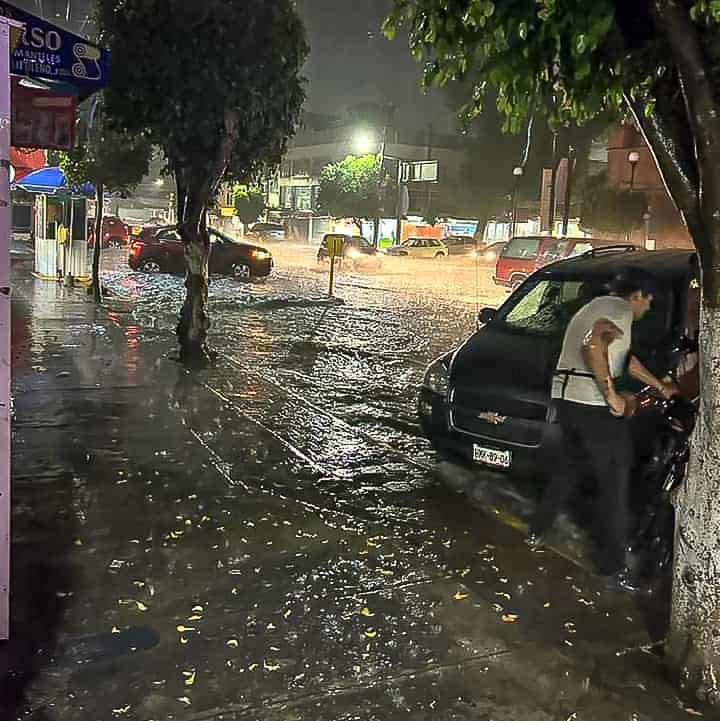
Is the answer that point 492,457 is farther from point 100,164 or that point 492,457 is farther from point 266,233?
point 266,233

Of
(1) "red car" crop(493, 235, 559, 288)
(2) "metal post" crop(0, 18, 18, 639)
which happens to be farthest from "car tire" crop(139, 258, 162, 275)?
(2) "metal post" crop(0, 18, 18, 639)

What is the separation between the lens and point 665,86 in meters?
4.02

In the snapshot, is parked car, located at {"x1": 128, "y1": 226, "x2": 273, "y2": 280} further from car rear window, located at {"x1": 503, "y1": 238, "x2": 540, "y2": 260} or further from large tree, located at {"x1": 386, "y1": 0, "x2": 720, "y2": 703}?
large tree, located at {"x1": 386, "y1": 0, "x2": 720, "y2": 703}

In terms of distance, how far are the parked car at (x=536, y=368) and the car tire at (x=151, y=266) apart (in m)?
21.7

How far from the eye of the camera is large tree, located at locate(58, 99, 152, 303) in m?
17.8

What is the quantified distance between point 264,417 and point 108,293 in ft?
44.1

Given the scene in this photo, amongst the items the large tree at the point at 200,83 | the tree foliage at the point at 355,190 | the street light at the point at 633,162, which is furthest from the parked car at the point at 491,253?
the large tree at the point at 200,83

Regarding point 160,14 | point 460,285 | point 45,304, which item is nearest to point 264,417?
point 160,14

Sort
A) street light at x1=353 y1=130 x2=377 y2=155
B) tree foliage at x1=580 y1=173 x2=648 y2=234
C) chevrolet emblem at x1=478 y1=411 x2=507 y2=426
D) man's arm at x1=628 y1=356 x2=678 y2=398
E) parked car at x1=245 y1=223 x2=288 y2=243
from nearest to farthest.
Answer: man's arm at x1=628 y1=356 x2=678 y2=398 < chevrolet emblem at x1=478 y1=411 x2=507 y2=426 < tree foliage at x1=580 y1=173 x2=648 y2=234 < parked car at x1=245 y1=223 x2=288 y2=243 < street light at x1=353 y1=130 x2=377 y2=155

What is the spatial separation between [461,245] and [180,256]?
2360cm

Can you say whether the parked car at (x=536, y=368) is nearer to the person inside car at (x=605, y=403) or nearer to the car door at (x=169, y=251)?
the person inside car at (x=605, y=403)

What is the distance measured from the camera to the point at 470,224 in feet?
187

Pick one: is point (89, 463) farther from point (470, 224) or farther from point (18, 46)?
point (470, 224)

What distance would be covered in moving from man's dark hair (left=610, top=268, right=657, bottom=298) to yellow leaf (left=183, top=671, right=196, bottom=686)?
3836mm
